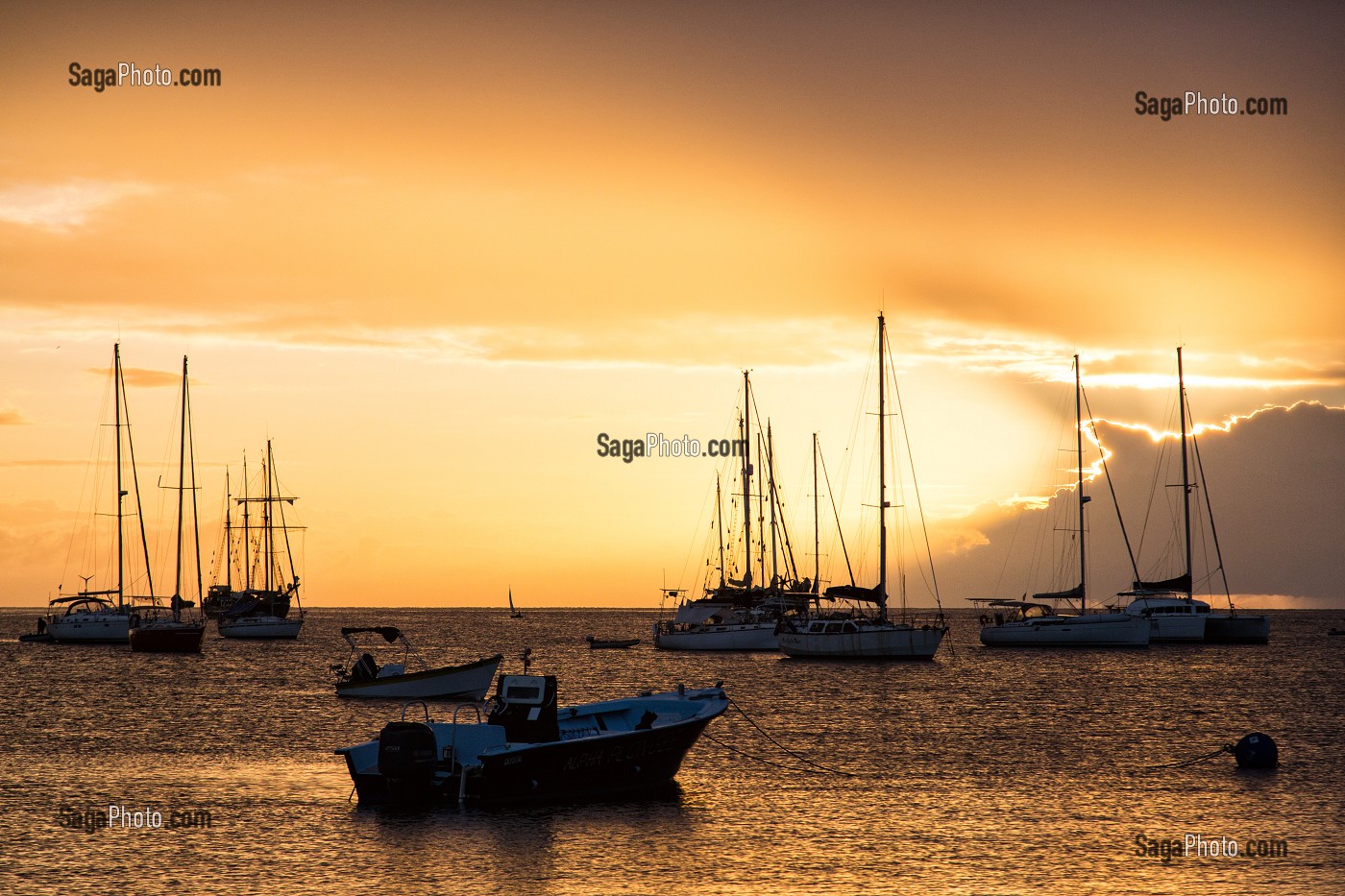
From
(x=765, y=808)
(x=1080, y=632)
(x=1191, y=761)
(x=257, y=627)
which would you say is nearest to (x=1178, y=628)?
(x=1080, y=632)

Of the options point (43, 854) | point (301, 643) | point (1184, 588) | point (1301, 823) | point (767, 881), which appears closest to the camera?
point (767, 881)

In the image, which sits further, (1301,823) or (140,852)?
(1301,823)

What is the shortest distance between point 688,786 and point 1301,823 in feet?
49.6

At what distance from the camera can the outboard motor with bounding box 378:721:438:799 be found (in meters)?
31.4

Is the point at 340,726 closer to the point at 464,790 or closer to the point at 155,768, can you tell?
the point at 155,768

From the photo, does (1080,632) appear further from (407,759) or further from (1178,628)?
(407,759)

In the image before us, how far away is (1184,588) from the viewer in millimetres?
113375

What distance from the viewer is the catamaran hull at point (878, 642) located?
282ft

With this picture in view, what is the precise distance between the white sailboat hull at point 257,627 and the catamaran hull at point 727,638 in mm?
48096

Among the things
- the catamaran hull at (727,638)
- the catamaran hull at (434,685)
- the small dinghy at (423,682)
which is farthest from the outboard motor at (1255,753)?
the catamaran hull at (727,638)

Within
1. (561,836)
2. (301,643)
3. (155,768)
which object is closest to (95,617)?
(301,643)

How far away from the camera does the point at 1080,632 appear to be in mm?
109188

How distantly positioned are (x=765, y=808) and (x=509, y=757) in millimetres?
6603

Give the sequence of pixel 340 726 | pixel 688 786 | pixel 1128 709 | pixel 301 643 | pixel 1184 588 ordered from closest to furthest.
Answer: pixel 688 786 → pixel 340 726 → pixel 1128 709 → pixel 1184 588 → pixel 301 643
